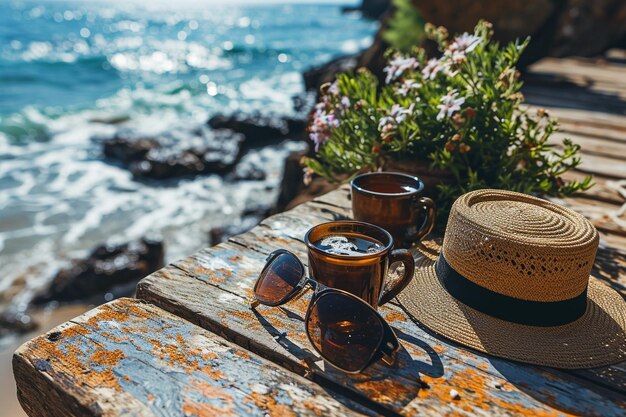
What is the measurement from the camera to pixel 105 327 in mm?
1514

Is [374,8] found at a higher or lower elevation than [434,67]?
higher

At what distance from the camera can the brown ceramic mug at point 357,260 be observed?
1.40 meters

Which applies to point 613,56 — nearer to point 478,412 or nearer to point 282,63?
point 478,412

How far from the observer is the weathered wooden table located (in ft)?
4.08

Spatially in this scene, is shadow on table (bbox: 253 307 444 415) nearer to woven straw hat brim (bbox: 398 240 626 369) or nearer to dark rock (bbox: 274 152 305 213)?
woven straw hat brim (bbox: 398 240 626 369)

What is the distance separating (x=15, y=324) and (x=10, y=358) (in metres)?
0.54

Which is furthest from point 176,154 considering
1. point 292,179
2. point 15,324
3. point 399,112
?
point 399,112

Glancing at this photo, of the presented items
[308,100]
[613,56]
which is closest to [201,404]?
[613,56]

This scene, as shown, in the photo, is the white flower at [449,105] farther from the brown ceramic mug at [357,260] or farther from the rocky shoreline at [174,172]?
the rocky shoreline at [174,172]

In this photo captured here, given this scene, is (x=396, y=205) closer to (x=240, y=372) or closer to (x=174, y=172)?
(x=240, y=372)

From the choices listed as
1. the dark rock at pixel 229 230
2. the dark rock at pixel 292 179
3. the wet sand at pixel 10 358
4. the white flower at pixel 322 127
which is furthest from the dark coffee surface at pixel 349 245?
the dark rock at pixel 229 230

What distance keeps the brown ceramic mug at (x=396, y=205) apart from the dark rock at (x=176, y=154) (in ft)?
27.7

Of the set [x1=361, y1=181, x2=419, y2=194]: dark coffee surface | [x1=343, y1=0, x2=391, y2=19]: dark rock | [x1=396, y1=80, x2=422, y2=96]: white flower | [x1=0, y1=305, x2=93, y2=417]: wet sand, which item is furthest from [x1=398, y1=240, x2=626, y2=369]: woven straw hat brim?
[x1=343, y1=0, x2=391, y2=19]: dark rock

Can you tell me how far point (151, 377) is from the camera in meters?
1.31
